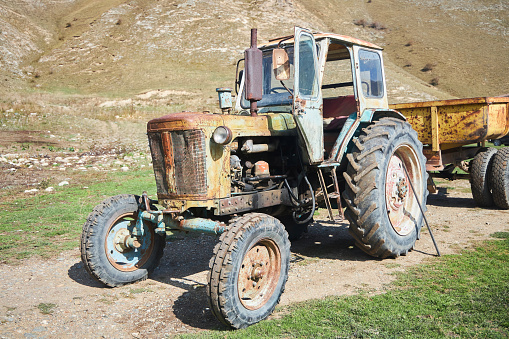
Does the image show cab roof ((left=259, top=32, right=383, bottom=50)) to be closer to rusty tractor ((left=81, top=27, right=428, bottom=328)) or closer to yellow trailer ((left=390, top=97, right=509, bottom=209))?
rusty tractor ((left=81, top=27, right=428, bottom=328))

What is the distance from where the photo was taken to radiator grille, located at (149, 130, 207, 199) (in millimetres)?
4789

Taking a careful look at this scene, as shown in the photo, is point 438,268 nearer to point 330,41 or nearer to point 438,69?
point 330,41

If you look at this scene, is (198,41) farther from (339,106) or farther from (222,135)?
(222,135)

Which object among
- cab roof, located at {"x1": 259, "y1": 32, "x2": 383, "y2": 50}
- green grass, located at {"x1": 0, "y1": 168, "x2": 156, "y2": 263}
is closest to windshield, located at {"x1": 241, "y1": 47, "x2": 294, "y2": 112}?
cab roof, located at {"x1": 259, "y1": 32, "x2": 383, "y2": 50}

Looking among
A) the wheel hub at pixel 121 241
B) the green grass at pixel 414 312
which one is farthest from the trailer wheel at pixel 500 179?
the wheel hub at pixel 121 241

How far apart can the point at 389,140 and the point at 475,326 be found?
2.69 meters

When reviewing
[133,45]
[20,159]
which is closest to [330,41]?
[20,159]

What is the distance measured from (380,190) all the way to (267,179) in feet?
4.79

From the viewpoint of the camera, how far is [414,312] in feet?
14.1

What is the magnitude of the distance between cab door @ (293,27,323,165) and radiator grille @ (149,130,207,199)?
1298 mm

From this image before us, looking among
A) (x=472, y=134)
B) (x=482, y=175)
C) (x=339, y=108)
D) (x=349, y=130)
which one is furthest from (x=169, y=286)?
(x=482, y=175)

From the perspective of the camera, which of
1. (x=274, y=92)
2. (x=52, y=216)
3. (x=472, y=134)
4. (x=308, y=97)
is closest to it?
(x=308, y=97)

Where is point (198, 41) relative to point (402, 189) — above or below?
above

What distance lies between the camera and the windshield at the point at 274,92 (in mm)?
5977
